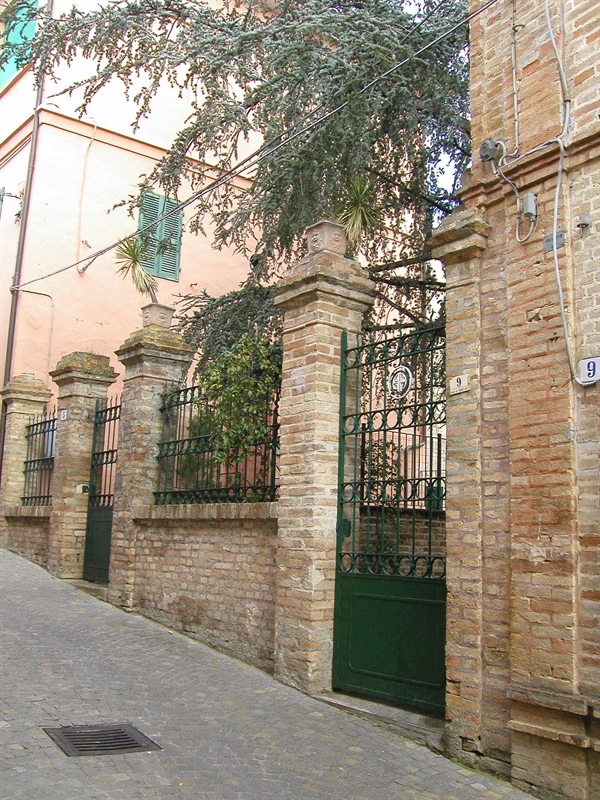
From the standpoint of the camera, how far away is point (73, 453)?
11078mm

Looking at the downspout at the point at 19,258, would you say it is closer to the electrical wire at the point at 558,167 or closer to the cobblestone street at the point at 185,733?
the cobblestone street at the point at 185,733

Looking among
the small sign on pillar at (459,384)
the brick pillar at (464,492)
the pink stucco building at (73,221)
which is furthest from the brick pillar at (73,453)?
the small sign on pillar at (459,384)

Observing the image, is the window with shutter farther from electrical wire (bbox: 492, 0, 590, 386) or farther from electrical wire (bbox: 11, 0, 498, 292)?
electrical wire (bbox: 492, 0, 590, 386)

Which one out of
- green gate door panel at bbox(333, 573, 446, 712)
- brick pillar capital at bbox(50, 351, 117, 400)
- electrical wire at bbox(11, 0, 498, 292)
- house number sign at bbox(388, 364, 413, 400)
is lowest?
green gate door panel at bbox(333, 573, 446, 712)

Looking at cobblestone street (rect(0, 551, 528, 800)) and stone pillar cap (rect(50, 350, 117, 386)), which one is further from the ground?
stone pillar cap (rect(50, 350, 117, 386))

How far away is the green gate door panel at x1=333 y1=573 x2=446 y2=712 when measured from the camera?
586 centimetres

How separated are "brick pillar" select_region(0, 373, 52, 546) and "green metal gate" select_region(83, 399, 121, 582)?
2191 mm

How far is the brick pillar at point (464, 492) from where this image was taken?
5.27m

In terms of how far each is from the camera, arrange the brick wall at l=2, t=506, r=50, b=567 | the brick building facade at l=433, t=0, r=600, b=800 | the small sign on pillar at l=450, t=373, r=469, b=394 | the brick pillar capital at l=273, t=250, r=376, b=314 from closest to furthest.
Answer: the brick building facade at l=433, t=0, r=600, b=800
the small sign on pillar at l=450, t=373, r=469, b=394
the brick pillar capital at l=273, t=250, r=376, b=314
the brick wall at l=2, t=506, r=50, b=567

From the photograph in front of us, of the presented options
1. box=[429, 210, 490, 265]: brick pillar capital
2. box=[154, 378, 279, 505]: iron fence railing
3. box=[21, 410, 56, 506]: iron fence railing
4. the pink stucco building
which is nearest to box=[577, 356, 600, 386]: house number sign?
box=[429, 210, 490, 265]: brick pillar capital

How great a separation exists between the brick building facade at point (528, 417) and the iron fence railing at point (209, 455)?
8.76ft

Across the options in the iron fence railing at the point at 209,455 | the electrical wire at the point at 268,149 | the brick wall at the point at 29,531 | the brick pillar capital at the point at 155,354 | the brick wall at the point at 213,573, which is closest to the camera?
the electrical wire at the point at 268,149

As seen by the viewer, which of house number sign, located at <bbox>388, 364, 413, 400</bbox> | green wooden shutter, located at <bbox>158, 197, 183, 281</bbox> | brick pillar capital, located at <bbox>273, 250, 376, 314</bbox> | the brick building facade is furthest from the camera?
green wooden shutter, located at <bbox>158, 197, 183, 281</bbox>

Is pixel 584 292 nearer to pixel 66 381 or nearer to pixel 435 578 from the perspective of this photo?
pixel 435 578
